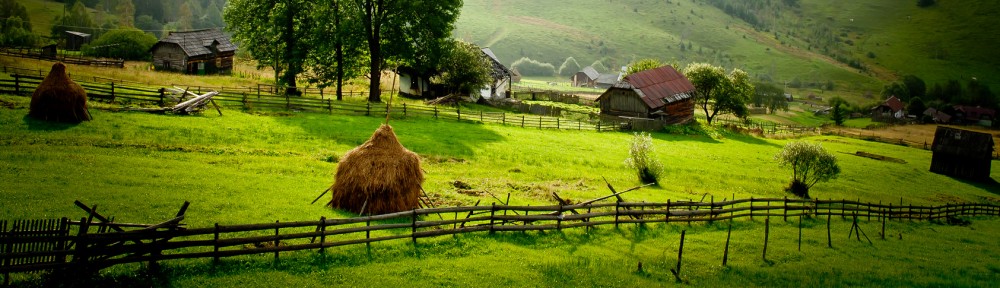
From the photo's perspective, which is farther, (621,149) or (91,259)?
(621,149)

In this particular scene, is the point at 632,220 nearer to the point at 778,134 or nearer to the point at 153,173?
the point at 153,173

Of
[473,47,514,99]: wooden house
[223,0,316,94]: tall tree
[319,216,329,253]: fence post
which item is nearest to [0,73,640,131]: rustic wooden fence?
[223,0,316,94]: tall tree

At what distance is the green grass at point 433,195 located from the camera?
623 inches

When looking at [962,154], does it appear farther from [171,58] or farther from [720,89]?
[171,58]

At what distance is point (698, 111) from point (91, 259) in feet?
285

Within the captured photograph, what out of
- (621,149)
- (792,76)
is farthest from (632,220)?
(792,76)

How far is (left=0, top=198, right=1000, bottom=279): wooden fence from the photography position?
12.1m

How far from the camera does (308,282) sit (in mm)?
13992

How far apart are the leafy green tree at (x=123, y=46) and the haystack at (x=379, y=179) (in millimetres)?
53354

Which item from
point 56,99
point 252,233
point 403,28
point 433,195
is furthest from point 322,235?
point 403,28

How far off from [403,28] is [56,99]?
23.1 meters

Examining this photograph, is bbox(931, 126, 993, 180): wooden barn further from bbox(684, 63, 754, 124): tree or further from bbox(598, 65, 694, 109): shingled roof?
bbox(598, 65, 694, 109): shingled roof

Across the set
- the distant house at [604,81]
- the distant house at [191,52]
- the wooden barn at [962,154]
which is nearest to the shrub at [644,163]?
the wooden barn at [962,154]

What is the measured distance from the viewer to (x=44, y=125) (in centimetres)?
2575
